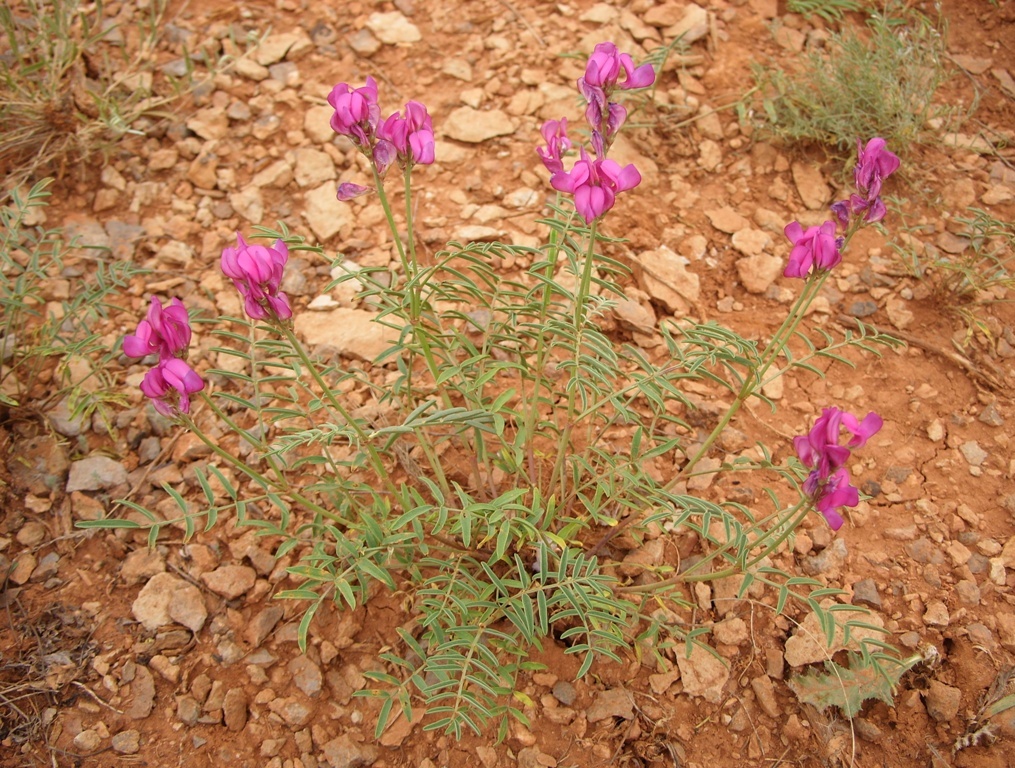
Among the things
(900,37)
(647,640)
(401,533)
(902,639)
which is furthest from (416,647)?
(900,37)

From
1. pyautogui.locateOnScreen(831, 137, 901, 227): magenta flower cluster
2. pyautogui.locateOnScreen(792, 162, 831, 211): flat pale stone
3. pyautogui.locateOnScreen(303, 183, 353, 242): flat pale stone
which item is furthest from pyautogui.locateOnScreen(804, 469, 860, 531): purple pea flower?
pyautogui.locateOnScreen(303, 183, 353, 242): flat pale stone

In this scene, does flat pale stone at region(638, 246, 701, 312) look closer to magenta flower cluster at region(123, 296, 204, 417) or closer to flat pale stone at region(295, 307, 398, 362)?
flat pale stone at region(295, 307, 398, 362)

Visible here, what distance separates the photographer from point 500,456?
2.65 m

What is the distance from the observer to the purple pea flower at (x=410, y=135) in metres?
1.98

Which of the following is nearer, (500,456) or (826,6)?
(500,456)

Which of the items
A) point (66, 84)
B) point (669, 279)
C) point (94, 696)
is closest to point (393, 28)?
point (66, 84)

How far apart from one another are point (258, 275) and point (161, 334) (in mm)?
278

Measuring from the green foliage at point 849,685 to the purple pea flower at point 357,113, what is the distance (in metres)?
1.80

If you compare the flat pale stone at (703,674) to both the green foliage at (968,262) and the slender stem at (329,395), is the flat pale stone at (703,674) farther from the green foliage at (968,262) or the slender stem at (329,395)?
the green foliage at (968,262)

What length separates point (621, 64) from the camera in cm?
193

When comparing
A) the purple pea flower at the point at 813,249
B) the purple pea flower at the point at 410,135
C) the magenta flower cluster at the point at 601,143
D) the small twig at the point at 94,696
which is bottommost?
the small twig at the point at 94,696

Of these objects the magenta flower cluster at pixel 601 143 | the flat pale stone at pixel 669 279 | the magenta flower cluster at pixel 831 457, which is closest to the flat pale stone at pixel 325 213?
the flat pale stone at pixel 669 279

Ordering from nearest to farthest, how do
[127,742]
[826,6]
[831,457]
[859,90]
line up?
[831,457] → [127,742] → [859,90] → [826,6]

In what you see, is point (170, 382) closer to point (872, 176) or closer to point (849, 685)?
point (872, 176)
